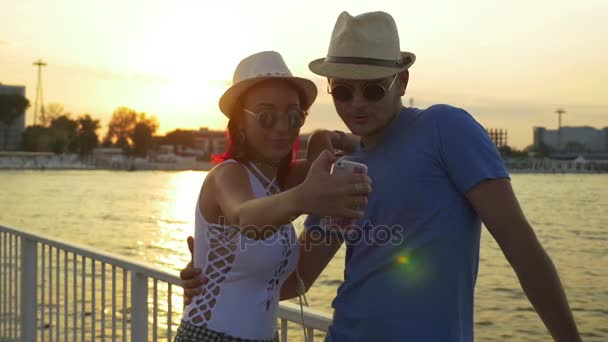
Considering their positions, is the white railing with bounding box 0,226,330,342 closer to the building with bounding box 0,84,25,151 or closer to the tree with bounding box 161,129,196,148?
the building with bounding box 0,84,25,151

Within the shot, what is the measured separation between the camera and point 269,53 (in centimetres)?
256

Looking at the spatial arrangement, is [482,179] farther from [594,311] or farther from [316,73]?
[594,311]

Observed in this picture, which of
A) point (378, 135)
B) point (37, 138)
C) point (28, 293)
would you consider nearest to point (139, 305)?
point (28, 293)

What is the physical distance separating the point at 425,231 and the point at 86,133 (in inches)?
6155

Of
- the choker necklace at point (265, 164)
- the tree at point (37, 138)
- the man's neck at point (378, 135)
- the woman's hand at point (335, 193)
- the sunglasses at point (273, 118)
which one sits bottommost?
the woman's hand at point (335, 193)

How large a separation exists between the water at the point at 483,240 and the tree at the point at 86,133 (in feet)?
177

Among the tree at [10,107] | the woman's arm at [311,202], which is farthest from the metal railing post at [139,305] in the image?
the tree at [10,107]

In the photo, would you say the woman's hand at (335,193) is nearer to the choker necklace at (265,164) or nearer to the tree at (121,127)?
the choker necklace at (265,164)

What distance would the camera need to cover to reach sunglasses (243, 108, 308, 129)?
2408 millimetres

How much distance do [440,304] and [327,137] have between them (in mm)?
741

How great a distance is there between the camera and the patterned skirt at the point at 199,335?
246 centimetres

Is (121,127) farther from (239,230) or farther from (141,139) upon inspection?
(239,230)

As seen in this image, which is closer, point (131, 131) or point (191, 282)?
point (191, 282)

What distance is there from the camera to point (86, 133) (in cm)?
15175
